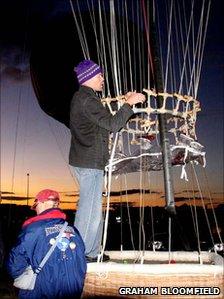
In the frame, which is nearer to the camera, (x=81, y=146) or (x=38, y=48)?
(x=81, y=146)

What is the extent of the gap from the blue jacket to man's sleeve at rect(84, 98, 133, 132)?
1030 millimetres

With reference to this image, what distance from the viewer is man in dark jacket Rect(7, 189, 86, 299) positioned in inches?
139

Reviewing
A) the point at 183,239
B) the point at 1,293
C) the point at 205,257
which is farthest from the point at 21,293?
the point at 1,293

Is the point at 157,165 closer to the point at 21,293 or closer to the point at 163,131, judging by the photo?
the point at 163,131

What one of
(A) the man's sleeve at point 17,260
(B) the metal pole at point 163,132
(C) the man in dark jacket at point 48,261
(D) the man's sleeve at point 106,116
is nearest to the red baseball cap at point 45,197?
(C) the man in dark jacket at point 48,261

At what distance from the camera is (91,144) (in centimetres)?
421

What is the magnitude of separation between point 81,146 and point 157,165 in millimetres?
1028

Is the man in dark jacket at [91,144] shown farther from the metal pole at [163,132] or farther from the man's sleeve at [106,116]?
the metal pole at [163,132]

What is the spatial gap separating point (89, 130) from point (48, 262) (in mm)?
1318

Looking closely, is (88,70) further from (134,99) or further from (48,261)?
(48,261)

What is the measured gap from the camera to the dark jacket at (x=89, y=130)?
161 inches

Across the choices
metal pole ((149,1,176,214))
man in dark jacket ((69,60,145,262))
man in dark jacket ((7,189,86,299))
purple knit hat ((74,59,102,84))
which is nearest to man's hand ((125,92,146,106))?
man in dark jacket ((69,60,145,262))

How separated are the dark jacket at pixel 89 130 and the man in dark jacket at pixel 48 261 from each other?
0.79m

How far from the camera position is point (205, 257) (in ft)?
16.5
